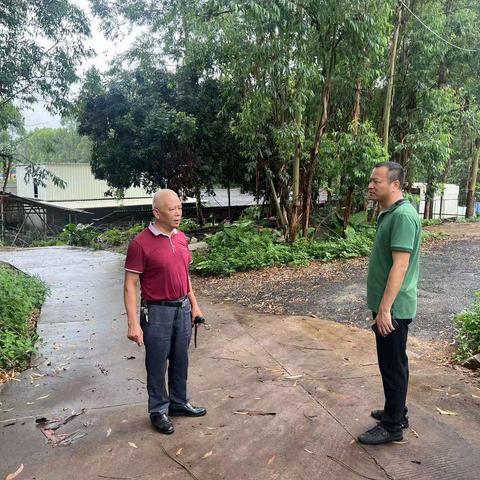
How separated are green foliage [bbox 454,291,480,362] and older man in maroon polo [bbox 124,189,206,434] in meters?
2.59

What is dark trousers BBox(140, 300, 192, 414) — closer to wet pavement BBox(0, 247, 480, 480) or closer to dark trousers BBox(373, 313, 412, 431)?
wet pavement BBox(0, 247, 480, 480)

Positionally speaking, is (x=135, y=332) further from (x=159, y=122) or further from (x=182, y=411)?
(x=159, y=122)

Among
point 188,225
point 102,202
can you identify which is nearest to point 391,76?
point 188,225

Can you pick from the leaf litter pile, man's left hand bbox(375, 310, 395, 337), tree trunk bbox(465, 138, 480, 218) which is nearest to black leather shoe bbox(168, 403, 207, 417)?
man's left hand bbox(375, 310, 395, 337)

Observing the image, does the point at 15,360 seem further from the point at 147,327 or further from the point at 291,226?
the point at 291,226

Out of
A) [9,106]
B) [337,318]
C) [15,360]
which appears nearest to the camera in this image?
[15,360]

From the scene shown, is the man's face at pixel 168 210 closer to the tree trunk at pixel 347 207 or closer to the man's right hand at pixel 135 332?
the man's right hand at pixel 135 332

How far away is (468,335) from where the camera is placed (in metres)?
4.43

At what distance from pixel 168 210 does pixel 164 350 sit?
0.92 m

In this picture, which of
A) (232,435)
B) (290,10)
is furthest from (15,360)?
(290,10)

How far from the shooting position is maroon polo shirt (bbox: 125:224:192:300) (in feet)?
9.63

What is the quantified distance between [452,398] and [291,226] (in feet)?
22.1

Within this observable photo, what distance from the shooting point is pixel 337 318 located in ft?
18.6

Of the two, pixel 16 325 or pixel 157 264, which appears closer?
pixel 157 264
